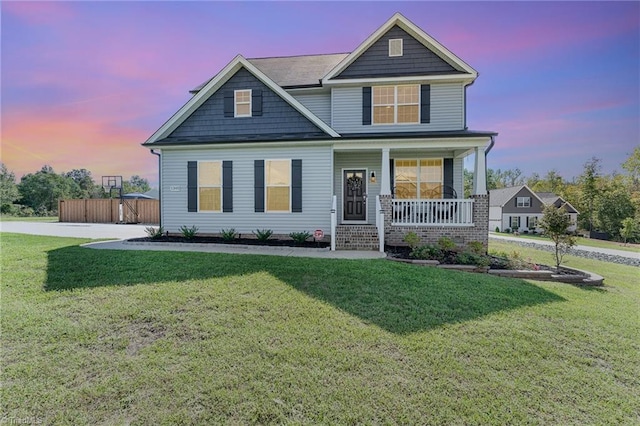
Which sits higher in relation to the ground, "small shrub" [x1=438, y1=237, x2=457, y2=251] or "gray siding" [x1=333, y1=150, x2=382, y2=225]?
"gray siding" [x1=333, y1=150, x2=382, y2=225]

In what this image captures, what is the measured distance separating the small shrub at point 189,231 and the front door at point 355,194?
6018 mm

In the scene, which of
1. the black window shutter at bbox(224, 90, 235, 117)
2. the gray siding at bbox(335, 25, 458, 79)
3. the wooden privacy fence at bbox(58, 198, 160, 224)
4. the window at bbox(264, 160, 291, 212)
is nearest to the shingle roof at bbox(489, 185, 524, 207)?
the gray siding at bbox(335, 25, 458, 79)

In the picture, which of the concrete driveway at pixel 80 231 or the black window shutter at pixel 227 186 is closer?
the black window shutter at pixel 227 186

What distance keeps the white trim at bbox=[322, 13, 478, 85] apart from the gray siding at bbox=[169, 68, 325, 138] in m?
2.23

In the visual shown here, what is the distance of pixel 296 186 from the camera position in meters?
10.8

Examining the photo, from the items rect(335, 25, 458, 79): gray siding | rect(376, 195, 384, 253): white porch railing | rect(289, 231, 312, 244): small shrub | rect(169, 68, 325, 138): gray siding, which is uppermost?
rect(335, 25, 458, 79): gray siding

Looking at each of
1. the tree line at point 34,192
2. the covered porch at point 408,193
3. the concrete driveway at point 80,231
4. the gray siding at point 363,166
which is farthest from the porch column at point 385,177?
the tree line at point 34,192

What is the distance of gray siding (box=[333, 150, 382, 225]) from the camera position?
1192 cm

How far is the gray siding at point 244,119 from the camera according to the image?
1102cm

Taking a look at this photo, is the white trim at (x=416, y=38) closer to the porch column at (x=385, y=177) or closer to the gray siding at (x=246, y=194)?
the gray siding at (x=246, y=194)

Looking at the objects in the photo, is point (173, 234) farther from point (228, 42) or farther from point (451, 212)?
point (451, 212)

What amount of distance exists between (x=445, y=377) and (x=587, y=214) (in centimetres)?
5364

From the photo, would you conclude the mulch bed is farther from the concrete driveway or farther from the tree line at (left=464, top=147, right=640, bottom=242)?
the tree line at (left=464, top=147, right=640, bottom=242)

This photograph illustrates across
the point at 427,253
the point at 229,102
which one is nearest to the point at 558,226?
the point at 427,253
